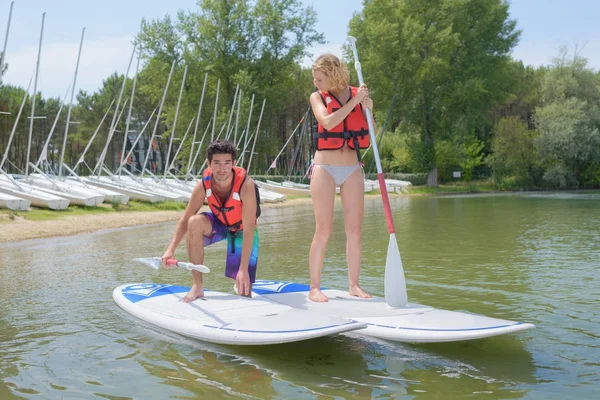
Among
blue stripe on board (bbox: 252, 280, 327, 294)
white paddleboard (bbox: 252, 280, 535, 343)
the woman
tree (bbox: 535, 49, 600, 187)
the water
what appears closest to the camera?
the water

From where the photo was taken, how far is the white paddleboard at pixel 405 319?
457 centimetres

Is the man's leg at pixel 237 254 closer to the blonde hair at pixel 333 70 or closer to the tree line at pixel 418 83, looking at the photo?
the blonde hair at pixel 333 70

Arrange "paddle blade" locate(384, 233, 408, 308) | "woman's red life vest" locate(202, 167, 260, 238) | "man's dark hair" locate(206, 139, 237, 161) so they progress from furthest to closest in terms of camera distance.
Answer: "woman's red life vest" locate(202, 167, 260, 238) → "man's dark hair" locate(206, 139, 237, 161) → "paddle blade" locate(384, 233, 408, 308)

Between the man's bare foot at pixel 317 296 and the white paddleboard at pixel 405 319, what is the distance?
5cm

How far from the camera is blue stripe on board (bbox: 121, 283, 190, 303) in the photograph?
6.61 meters

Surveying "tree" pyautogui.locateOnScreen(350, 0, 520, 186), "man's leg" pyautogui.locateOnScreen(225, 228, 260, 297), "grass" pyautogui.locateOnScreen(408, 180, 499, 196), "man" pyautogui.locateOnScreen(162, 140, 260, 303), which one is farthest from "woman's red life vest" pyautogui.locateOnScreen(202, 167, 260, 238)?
"tree" pyautogui.locateOnScreen(350, 0, 520, 186)

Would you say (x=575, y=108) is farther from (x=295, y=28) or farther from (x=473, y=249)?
(x=473, y=249)

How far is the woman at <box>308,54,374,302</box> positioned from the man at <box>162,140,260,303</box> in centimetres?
61

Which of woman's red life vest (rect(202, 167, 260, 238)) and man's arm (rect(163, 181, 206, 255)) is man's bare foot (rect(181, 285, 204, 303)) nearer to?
man's arm (rect(163, 181, 206, 255))

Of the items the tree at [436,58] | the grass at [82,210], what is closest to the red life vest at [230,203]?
the grass at [82,210]

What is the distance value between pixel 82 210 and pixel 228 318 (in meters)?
19.9

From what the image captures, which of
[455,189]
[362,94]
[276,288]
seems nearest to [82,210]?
[276,288]

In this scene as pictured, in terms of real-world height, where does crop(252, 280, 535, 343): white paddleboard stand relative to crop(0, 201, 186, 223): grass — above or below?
above

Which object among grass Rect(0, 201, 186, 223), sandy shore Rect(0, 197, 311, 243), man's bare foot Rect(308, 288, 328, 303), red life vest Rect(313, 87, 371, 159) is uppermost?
red life vest Rect(313, 87, 371, 159)
